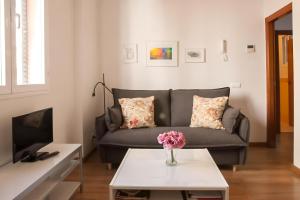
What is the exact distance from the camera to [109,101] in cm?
443

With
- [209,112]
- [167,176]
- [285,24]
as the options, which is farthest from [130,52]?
[285,24]

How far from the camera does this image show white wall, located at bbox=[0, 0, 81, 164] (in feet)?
8.62

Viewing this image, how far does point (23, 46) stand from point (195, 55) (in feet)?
8.82

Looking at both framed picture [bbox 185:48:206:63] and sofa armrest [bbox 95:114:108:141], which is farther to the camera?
framed picture [bbox 185:48:206:63]

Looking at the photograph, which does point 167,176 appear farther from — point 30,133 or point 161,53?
point 161,53

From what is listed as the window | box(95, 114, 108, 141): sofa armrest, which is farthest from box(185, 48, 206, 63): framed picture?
the window

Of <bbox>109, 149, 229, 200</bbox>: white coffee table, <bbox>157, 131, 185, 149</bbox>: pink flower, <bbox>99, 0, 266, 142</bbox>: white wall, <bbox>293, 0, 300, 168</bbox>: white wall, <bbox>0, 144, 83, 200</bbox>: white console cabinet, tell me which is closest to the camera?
<bbox>0, 144, 83, 200</bbox>: white console cabinet

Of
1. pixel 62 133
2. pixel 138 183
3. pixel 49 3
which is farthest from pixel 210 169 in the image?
pixel 49 3

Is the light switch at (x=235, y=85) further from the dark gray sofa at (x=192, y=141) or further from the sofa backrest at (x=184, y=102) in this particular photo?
the dark gray sofa at (x=192, y=141)

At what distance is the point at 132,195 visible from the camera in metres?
1.94

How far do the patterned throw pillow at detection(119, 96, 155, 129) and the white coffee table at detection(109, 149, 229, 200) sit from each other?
1.04 metres

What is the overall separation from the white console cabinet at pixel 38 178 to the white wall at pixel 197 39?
2191mm

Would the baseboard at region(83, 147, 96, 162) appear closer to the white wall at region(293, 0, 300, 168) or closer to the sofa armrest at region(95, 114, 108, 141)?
the sofa armrest at region(95, 114, 108, 141)

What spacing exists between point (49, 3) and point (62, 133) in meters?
1.47
